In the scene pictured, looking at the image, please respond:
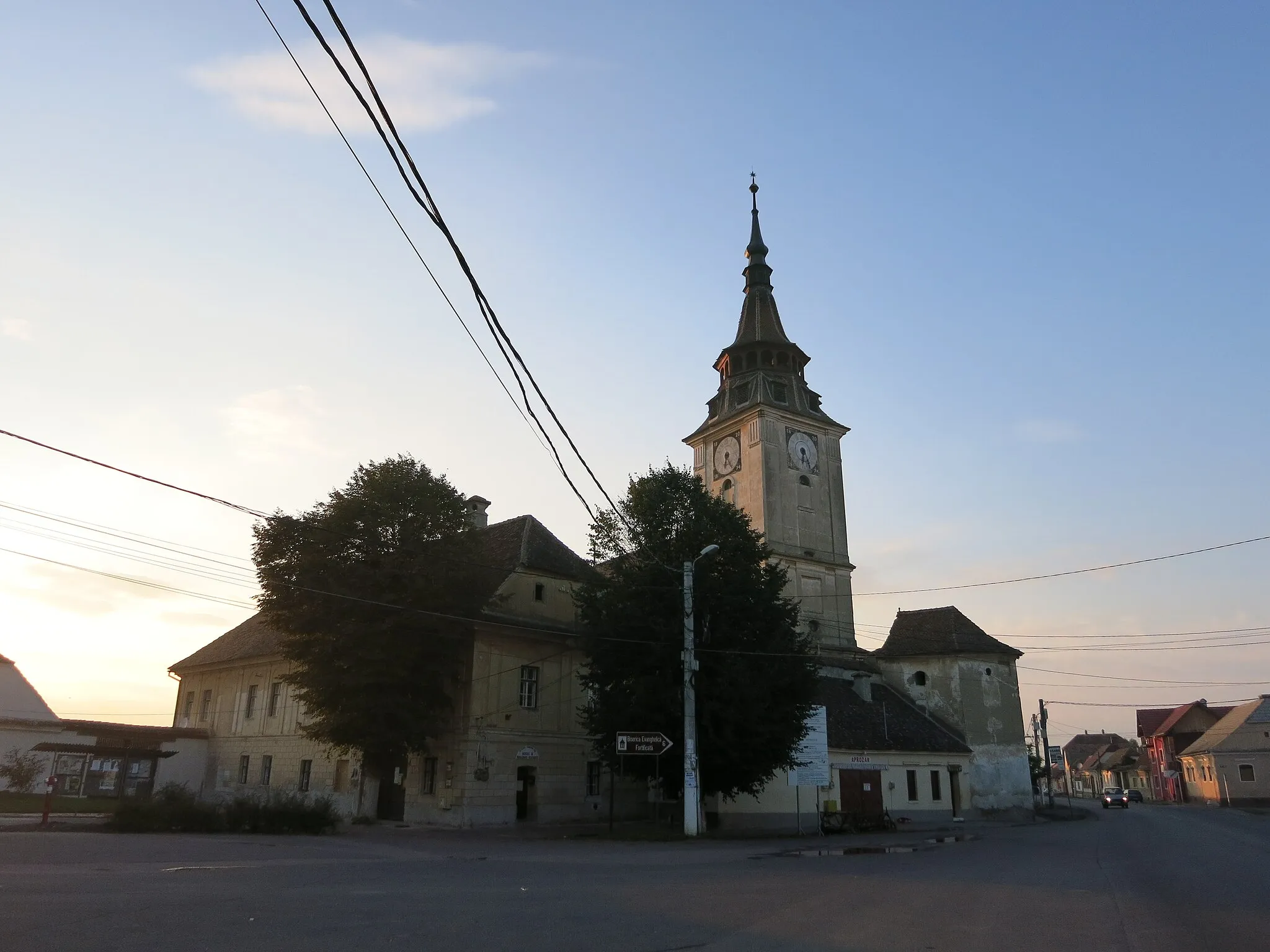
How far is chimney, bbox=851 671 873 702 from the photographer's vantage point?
44.8 meters

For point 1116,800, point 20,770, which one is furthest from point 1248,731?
point 20,770

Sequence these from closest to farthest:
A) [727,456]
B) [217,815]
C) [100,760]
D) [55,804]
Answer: [217,815] → [100,760] → [55,804] → [727,456]

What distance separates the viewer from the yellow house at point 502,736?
3181cm

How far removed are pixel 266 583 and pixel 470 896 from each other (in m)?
21.6

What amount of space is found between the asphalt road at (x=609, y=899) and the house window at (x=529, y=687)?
1337 centimetres

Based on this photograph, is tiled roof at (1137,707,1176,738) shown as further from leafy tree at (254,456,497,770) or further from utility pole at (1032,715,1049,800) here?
leafy tree at (254,456,497,770)

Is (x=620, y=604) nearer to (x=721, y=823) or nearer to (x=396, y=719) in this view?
(x=396, y=719)

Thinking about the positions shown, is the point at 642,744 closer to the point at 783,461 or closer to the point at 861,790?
the point at 861,790

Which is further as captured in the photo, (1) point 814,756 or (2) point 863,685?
(2) point 863,685

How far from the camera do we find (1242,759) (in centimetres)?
6581

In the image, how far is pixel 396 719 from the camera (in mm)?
29938

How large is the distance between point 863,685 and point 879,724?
163 inches

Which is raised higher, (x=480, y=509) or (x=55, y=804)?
(x=480, y=509)

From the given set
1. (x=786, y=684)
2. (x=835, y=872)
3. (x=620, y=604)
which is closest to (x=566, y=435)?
(x=835, y=872)
